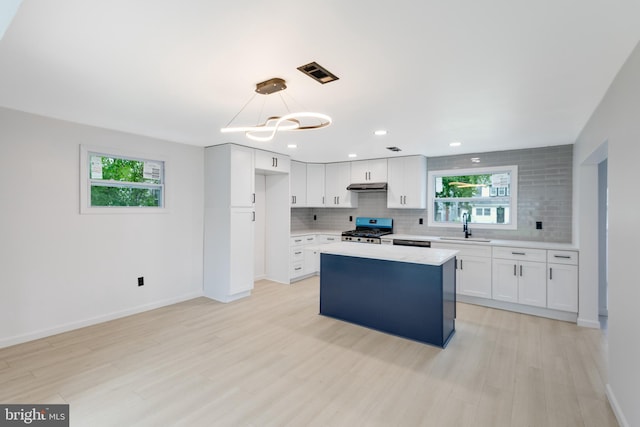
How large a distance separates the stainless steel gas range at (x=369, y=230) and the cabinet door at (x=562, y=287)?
2.46m

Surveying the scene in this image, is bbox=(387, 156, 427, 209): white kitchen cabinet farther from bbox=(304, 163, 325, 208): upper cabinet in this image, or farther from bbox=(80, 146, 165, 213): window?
bbox=(80, 146, 165, 213): window

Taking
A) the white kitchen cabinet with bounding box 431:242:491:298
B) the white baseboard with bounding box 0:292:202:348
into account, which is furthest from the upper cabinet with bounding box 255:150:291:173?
the white kitchen cabinet with bounding box 431:242:491:298

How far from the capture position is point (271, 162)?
17.1 feet

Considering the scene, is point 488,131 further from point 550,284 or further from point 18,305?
point 18,305

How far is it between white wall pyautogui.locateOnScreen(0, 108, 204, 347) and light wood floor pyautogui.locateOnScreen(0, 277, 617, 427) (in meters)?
0.32

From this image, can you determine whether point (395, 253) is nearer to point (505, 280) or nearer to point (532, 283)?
point (505, 280)

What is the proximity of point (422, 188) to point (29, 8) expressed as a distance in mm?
5057

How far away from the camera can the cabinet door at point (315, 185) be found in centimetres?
641

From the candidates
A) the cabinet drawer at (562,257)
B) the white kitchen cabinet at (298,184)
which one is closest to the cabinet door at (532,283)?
the cabinet drawer at (562,257)

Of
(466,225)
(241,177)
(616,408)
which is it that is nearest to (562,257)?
(466,225)

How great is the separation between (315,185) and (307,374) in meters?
4.29

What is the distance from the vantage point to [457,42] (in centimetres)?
177

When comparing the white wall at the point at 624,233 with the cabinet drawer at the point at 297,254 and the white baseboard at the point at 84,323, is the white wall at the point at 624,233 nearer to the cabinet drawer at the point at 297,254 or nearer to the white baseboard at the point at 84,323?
the cabinet drawer at the point at 297,254

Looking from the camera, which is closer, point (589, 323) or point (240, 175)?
point (589, 323)
